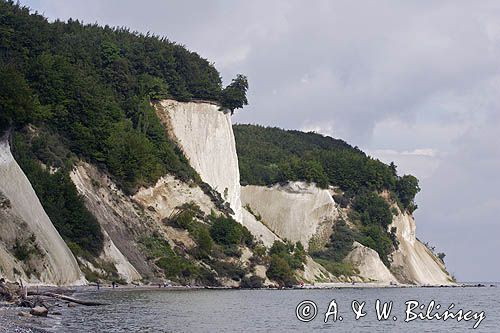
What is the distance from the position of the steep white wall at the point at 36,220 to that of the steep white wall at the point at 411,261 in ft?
285

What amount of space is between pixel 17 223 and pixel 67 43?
48.1m

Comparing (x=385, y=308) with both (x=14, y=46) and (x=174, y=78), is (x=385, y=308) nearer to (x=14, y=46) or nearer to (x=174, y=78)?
(x=14, y=46)

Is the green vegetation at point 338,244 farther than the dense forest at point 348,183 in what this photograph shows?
No

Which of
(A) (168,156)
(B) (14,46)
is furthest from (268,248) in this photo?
(B) (14,46)

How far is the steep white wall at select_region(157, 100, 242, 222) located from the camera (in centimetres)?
10336

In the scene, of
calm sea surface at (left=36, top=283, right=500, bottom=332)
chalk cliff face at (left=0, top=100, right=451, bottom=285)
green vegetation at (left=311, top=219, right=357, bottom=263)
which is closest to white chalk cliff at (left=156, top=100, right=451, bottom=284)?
chalk cliff face at (left=0, top=100, right=451, bottom=285)

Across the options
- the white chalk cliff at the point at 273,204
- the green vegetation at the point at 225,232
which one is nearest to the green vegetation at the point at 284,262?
the white chalk cliff at the point at 273,204

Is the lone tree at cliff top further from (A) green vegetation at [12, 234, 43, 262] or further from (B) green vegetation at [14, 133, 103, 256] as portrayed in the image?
(A) green vegetation at [12, 234, 43, 262]

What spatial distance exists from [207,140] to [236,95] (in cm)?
732

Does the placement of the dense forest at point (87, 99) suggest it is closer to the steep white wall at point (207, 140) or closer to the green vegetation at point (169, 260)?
the steep white wall at point (207, 140)

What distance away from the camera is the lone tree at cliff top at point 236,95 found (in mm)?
109438

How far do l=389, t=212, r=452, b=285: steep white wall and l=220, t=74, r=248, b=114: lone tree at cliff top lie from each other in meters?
42.7

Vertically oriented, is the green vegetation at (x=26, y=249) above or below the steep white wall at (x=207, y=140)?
below

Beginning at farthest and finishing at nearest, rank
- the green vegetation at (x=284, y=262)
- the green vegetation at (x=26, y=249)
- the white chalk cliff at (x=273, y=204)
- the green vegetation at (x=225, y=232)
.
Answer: the white chalk cliff at (x=273, y=204), the green vegetation at (x=284, y=262), the green vegetation at (x=225, y=232), the green vegetation at (x=26, y=249)
